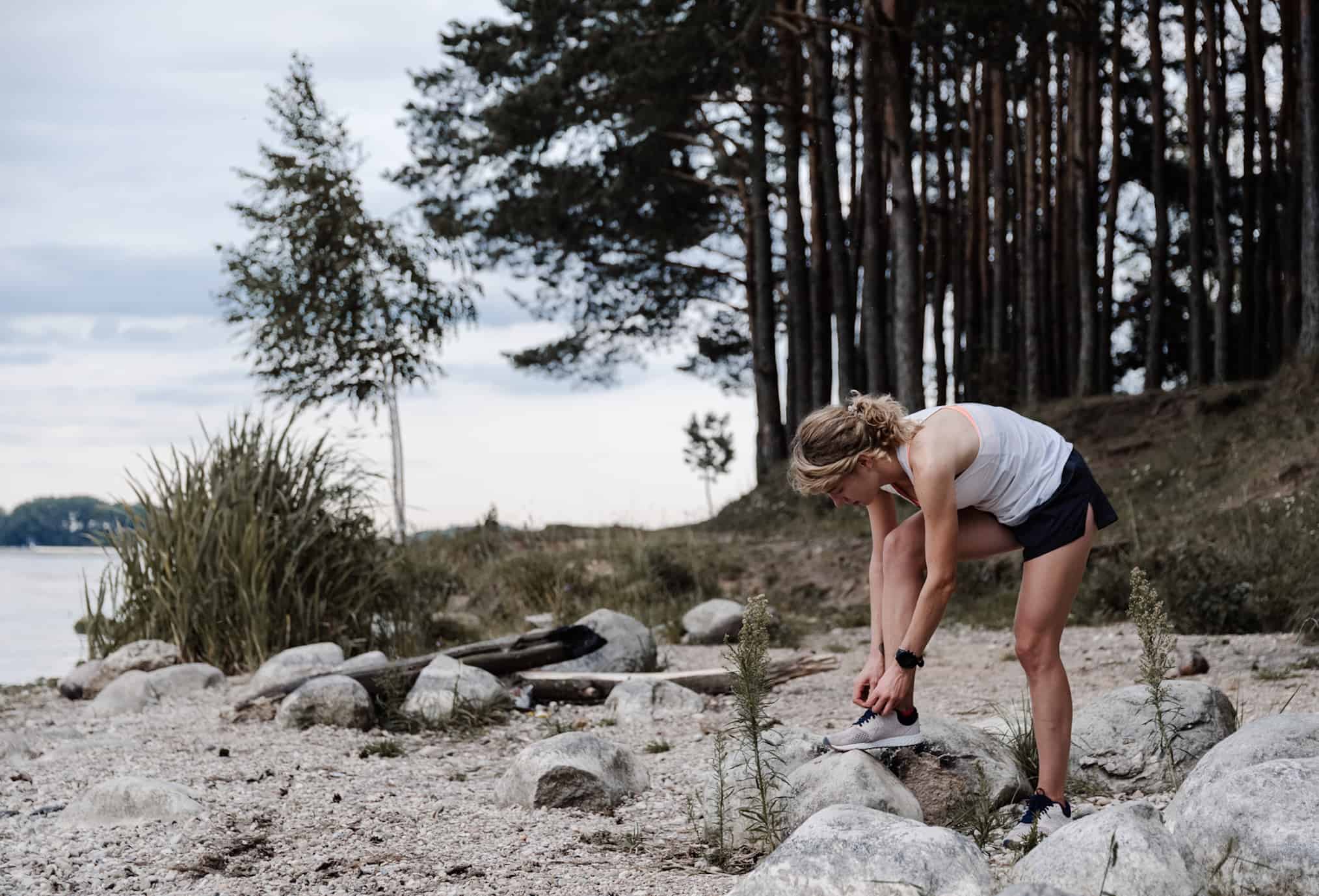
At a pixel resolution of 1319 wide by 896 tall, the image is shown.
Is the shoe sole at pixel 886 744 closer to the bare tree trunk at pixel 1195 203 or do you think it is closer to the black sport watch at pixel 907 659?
the black sport watch at pixel 907 659

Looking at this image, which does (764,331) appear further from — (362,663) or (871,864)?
(871,864)

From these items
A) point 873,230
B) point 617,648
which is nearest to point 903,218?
point 873,230

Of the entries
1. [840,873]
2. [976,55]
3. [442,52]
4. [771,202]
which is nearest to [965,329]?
[771,202]

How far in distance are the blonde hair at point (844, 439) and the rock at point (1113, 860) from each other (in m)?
1.01

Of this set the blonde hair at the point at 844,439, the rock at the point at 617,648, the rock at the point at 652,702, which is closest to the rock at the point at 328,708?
the rock at the point at 652,702

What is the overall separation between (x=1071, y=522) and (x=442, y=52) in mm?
15747

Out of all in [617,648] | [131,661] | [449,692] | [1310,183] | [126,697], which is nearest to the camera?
[449,692]

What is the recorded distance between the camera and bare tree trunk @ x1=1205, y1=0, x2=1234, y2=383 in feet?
48.9

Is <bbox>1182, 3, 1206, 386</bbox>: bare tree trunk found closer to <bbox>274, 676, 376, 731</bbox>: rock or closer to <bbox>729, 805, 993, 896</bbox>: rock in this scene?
<bbox>274, 676, 376, 731</bbox>: rock

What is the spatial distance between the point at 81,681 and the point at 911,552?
586 centimetres

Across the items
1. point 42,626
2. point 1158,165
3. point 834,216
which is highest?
point 1158,165

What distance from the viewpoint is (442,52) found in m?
17.0

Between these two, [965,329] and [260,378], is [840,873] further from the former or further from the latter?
[965,329]

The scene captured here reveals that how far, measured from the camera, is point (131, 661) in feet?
23.0
